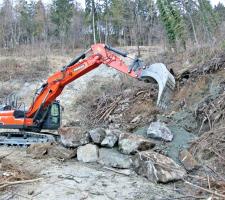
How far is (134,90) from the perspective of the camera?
14.2 metres

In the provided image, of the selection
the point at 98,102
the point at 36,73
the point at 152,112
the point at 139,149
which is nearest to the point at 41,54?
the point at 36,73

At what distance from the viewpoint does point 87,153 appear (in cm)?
908

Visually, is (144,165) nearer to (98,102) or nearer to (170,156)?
(170,156)

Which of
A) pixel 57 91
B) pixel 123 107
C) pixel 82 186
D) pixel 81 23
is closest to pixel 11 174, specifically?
pixel 82 186

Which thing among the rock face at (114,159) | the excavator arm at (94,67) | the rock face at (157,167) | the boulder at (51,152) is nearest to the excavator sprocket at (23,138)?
the excavator arm at (94,67)

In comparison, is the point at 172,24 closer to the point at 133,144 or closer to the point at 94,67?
the point at 94,67

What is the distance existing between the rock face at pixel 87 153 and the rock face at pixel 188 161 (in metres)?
2.02

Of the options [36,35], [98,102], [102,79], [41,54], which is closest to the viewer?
[98,102]

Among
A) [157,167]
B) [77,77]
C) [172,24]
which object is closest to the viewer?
[157,167]

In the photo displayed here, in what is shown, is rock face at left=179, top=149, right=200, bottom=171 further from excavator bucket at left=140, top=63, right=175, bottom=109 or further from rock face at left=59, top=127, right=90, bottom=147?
rock face at left=59, top=127, right=90, bottom=147

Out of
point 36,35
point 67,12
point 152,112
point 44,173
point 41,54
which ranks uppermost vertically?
point 67,12

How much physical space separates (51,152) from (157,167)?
10.4ft

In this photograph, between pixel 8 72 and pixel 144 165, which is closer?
pixel 144 165

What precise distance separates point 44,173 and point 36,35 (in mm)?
41066
